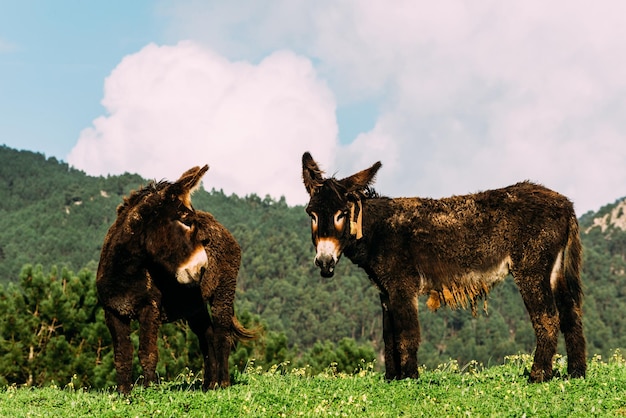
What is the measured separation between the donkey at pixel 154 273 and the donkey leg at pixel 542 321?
5.71m

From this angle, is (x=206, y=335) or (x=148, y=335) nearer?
(x=148, y=335)

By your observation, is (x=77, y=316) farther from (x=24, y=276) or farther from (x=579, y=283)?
(x=579, y=283)

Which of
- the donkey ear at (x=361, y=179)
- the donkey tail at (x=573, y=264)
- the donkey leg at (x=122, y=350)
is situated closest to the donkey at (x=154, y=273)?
the donkey leg at (x=122, y=350)

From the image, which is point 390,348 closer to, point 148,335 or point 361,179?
point 361,179

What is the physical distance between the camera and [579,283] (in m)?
12.3

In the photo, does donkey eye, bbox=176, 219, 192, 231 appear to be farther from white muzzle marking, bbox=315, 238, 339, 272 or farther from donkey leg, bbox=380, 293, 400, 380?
donkey leg, bbox=380, 293, 400, 380

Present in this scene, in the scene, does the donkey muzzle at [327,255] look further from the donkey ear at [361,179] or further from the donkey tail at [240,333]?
the donkey tail at [240,333]

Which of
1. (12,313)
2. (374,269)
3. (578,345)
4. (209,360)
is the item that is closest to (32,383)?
(12,313)

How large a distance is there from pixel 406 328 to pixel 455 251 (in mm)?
1713

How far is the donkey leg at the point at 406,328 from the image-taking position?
38.7 feet

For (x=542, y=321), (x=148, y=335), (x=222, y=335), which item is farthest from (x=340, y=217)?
(x=542, y=321)

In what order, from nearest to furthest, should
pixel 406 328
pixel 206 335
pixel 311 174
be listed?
pixel 406 328
pixel 311 174
pixel 206 335

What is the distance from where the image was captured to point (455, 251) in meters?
12.1

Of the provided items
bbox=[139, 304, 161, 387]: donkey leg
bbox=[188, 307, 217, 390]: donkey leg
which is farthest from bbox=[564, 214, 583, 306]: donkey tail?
bbox=[139, 304, 161, 387]: donkey leg
